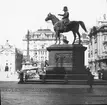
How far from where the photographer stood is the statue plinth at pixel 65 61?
79.2 ft

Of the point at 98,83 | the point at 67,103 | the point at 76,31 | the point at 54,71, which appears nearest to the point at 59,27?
the point at 76,31

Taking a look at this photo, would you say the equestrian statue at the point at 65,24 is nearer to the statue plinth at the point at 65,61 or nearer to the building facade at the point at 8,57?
the statue plinth at the point at 65,61

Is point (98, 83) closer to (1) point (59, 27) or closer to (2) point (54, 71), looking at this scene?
(2) point (54, 71)

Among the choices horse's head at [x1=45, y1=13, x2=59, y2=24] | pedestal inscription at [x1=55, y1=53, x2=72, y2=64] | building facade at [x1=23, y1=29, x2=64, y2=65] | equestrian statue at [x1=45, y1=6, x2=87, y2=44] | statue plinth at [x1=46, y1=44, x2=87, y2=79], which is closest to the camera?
statue plinth at [x1=46, y1=44, x2=87, y2=79]

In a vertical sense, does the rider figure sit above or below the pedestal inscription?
above

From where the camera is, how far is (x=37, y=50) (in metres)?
168

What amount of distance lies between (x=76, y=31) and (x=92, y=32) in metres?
80.7

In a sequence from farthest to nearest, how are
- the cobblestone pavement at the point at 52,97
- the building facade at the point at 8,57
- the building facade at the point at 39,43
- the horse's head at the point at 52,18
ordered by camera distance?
the building facade at the point at 39,43 → the building facade at the point at 8,57 → the horse's head at the point at 52,18 → the cobblestone pavement at the point at 52,97

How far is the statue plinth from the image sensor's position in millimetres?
24148

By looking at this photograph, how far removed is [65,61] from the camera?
24.6 m

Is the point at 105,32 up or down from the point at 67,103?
up

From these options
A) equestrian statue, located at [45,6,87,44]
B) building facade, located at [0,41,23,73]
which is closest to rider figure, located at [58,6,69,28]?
equestrian statue, located at [45,6,87,44]

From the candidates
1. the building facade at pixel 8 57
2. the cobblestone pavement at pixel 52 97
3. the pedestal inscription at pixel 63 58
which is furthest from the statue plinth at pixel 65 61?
the building facade at pixel 8 57

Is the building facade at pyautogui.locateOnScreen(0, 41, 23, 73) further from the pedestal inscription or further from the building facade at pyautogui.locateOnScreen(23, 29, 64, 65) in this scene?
the pedestal inscription
